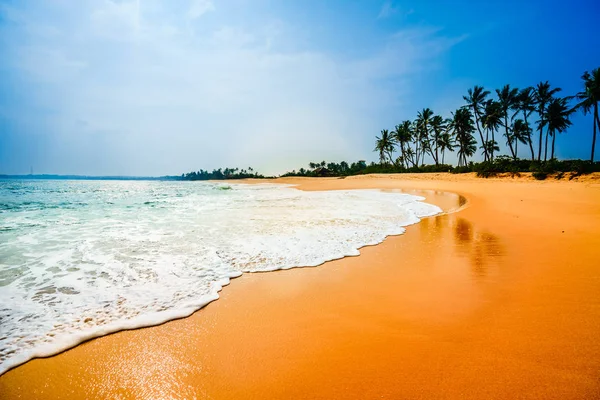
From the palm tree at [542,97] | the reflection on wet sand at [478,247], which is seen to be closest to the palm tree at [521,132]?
the palm tree at [542,97]

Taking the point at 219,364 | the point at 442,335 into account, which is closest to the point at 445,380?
the point at 442,335

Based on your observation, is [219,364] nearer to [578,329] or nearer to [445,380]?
[445,380]

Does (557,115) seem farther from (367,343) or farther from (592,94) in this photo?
(367,343)

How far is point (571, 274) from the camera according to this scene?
3.18m

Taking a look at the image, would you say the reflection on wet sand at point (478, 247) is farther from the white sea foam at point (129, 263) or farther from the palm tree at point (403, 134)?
the palm tree at point (403, 134)

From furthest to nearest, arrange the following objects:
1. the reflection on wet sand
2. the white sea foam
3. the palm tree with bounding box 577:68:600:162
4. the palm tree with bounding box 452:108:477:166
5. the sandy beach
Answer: the palm tree with bounding box 452:108:477:166 < the palm tree with bounding box 577:68:600:162 < the reflection on wet sand < the white sea foam < the sandy beach

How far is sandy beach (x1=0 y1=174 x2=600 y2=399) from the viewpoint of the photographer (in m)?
1.66

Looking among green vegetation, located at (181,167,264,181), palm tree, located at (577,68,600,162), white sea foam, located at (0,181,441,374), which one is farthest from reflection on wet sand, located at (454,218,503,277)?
green vegetation, located at (181,167,264,181)

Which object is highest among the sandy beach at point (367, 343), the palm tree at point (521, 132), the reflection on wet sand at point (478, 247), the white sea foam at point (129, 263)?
the palm tree at point (521, 132)

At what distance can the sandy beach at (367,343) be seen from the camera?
166cm

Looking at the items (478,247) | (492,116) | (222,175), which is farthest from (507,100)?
(222,175)

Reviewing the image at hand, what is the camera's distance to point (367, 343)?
211 cm

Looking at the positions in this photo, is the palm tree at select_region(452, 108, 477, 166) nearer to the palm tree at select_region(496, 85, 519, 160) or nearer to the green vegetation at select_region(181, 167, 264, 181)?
the palm tree at select_region(496, 85, 519, 160)

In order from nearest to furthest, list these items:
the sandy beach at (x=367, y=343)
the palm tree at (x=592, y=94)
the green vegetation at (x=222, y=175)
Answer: the sandy beach at (x=367, y=343)
the palm tree at (x=592, y=94)
the green vegetation at (x=222, y=175)
